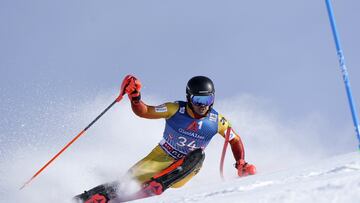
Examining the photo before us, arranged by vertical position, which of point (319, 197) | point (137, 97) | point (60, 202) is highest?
point (137, 97)

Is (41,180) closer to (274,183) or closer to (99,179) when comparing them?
(99,179)

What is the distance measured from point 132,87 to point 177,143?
0.98 m

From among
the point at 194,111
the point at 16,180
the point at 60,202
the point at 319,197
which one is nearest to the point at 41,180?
the point at 16,180

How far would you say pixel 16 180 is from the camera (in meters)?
8.00

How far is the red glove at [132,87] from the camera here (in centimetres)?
573

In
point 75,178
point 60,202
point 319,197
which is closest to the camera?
point 319,197

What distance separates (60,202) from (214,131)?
202 cm

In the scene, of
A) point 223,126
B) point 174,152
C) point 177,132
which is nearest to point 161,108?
point 177,132

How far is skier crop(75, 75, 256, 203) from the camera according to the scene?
5559 millimetres

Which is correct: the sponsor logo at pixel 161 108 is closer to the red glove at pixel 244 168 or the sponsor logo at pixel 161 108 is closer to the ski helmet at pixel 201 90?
the ski helmet at pixel 201 90

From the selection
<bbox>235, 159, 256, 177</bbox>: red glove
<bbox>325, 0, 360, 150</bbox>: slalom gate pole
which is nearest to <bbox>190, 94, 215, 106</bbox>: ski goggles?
<bbox>235, 159, 256, 177</bbox>: red glove

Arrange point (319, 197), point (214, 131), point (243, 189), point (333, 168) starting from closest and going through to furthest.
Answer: point (319, 197), point (243, 189), point (333, 168), point (214, 131)

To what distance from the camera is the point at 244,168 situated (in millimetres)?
6109

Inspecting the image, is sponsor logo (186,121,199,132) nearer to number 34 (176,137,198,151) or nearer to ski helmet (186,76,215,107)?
number 34 (176,137,198,151)
